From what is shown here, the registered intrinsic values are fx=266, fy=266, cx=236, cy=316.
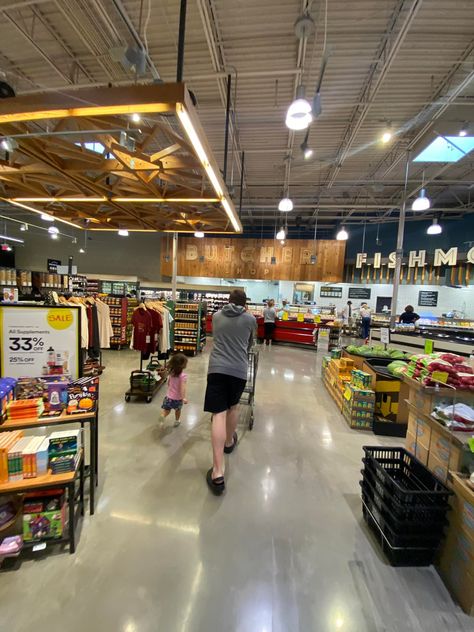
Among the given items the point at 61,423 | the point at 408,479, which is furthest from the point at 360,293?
the point at 61,423

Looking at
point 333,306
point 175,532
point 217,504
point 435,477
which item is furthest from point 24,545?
point 333,306

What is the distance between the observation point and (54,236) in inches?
500

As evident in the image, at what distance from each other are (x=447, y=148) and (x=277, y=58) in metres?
3.70

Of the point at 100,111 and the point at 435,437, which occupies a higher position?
the point at 100,111

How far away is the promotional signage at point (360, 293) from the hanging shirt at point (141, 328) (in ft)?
31.7

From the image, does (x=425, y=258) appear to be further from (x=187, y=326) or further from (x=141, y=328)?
(x=141, y=328)

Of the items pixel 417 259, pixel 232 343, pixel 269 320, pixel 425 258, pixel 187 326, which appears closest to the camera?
pixel 232 343

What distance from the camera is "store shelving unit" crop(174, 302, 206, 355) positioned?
8.12 meters

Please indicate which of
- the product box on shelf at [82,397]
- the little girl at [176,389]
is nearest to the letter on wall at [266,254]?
the little girl at [176,389]

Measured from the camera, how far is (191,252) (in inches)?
492

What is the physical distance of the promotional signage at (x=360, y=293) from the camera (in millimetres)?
11539

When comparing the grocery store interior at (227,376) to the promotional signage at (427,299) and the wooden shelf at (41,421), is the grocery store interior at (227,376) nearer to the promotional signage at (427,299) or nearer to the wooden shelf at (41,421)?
the wooden shelf at (41,421)

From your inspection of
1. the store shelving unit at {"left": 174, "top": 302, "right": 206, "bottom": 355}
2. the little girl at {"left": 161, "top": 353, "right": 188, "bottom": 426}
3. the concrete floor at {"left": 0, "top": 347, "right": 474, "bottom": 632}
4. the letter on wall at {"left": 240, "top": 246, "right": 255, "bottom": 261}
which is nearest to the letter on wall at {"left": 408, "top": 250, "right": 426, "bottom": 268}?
the letter on wall at {"left": 240, "top": 246, "right": 255, "bottom": 261}

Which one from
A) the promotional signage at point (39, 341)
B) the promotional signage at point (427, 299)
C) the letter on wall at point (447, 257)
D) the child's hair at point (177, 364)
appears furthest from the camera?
the promotional signage at point (427, 299)
